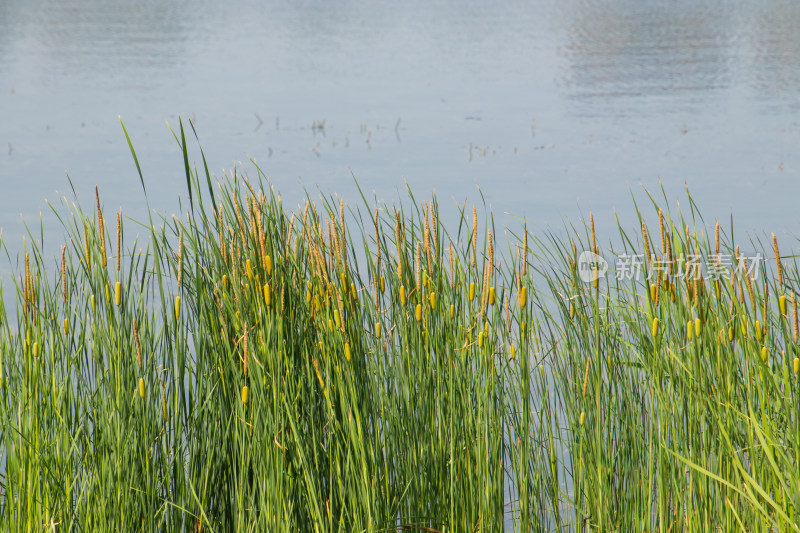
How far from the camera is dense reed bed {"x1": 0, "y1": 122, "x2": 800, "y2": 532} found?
93.4 inches

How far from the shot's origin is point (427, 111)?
39.5 feet

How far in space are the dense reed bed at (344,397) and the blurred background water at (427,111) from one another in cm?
68

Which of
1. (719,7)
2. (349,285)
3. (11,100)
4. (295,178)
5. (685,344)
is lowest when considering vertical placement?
(685,344)

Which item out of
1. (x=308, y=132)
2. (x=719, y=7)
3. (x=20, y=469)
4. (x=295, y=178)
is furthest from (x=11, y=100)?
(x=719, y=7)

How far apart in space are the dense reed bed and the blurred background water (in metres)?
0.68

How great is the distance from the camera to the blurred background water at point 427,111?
8.48 meters

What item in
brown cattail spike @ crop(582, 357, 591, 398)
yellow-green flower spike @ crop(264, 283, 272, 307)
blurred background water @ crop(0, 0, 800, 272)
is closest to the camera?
yellow-green flower spike @ crop(264, 283, 272, 307)

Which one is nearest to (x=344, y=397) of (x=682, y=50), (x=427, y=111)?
(x=427, y=111)

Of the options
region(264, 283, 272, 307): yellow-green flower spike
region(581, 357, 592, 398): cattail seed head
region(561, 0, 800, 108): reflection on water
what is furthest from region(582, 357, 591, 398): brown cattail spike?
region(561, 0, 800, 108): reflection on water

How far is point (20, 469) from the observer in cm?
245

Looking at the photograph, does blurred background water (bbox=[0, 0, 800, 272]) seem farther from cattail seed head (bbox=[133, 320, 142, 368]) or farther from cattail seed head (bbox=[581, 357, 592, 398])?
cattail seed head (bbox=[133, 320, 142, 368])

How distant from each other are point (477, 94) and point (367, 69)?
3.03 metres

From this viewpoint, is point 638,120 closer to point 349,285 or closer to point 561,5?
point 349,285

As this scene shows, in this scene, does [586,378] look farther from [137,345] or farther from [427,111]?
[427,111]
